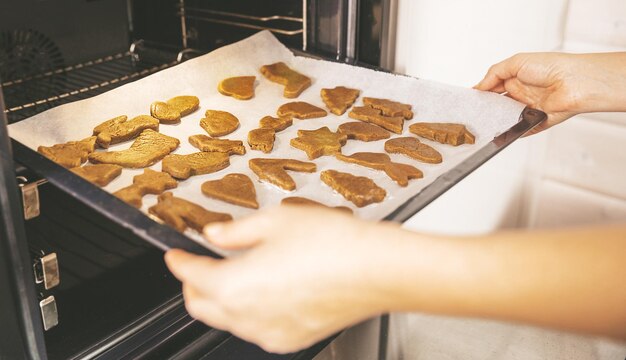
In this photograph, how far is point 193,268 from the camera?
2.06 ft

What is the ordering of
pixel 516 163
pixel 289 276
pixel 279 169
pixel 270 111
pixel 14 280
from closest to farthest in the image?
pixel 289 276 < pixel 14 280 < pixel 279 169 < pixel 270 111 < pixel 516 163

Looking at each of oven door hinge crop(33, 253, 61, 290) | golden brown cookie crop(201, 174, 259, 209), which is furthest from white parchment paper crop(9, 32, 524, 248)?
oven door hinge crop(33, 253, 61, 290)

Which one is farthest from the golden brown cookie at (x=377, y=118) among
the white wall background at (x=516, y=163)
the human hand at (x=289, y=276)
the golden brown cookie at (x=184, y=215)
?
the human hand at (x=289, y=276)

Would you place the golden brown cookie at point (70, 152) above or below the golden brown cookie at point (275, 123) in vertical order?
above

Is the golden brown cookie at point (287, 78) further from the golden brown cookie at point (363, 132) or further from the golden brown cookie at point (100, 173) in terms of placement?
the golden brown cookie at point (100, 173)

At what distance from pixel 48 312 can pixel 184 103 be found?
0.50m

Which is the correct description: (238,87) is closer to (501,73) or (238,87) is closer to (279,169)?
(279,169)

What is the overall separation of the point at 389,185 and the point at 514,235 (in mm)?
394

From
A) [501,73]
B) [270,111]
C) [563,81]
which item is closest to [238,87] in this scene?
[270,111]

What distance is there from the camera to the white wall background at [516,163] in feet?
4.52

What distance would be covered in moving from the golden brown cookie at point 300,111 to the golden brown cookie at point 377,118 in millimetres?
63

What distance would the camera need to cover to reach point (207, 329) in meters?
0.98

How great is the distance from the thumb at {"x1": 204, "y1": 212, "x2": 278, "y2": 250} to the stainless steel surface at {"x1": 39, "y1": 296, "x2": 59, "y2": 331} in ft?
1.03

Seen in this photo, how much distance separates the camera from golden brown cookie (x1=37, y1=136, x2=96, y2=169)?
0.94 meters
